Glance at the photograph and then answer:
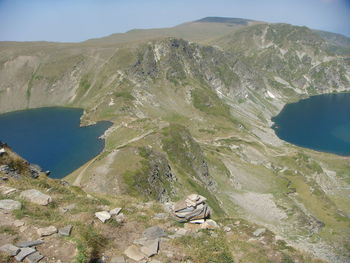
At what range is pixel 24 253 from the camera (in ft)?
59.5

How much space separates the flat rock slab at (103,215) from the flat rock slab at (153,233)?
127 inches

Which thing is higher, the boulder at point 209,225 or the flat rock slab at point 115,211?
the flat rock slab at point 115,211

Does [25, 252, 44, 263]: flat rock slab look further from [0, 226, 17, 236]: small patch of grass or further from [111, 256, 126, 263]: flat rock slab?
[111, 256, 126, 263]: flat rock slab

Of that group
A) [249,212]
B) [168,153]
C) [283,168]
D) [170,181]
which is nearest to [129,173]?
[170,181]

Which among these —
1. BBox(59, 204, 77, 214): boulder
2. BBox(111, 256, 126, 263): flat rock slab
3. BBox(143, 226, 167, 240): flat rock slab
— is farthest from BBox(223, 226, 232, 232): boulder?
BBox(59, 204, 77, 214): boulder

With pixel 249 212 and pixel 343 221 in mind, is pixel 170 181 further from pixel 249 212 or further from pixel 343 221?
pixel 343 221

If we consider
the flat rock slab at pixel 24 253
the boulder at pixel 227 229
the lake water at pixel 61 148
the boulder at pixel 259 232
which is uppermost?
the flat rock slab at pixel 24 253

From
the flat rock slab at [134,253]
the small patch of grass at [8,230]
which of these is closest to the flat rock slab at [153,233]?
the flat rock slab at [134,253]

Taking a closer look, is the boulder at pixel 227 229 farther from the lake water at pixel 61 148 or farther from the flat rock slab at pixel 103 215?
the lake water at pixel 61 148

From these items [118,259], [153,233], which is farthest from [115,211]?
[118,259]

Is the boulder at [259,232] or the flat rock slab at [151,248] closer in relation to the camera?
the flat rock slab at [151,248]

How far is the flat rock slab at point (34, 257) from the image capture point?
17.7m

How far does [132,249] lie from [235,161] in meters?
126

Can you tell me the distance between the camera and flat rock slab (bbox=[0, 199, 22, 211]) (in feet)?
76.4
